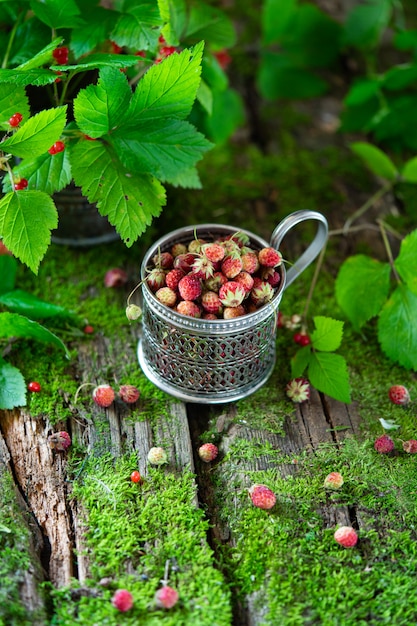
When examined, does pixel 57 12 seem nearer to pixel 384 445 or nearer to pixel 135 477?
pixel 135 477

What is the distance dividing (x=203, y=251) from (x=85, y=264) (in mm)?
585

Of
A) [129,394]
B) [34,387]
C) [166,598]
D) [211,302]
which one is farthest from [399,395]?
[34,387]

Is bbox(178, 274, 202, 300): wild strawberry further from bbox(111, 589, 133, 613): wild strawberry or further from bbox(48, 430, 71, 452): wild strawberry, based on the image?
bbox(111, 589, 133, 613): wild strawberry

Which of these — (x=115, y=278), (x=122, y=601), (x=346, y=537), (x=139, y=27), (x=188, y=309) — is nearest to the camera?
(x=122, y=601)

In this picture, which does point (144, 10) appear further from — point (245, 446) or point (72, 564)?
point (72, 564)

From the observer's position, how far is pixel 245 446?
Answer: 1642 millimetres

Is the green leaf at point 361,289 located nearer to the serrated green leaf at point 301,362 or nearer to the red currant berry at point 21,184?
the serrated green leaf at point 301,362

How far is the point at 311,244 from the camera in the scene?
1.73m

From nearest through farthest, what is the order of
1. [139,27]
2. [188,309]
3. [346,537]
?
[346,537] → [188,309] → [139,27]

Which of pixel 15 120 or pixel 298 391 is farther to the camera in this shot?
pixel 298 391

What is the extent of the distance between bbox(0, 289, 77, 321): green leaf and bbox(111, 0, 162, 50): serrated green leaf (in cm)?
64

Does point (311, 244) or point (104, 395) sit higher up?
point (311, 244)

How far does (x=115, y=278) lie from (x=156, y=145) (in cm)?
50

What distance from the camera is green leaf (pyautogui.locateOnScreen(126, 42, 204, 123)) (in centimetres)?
150
